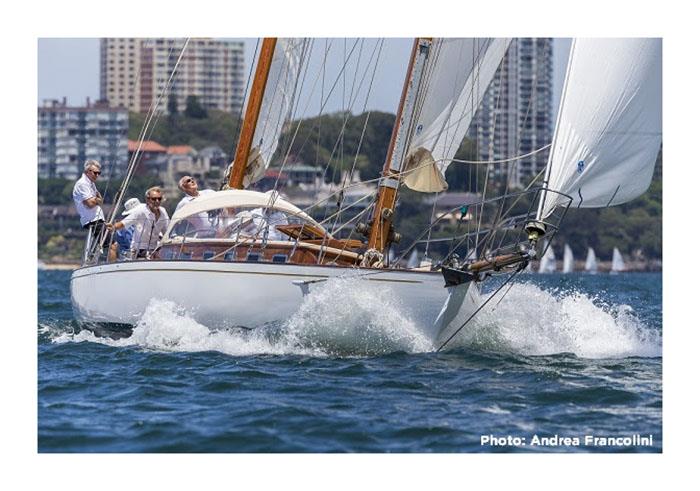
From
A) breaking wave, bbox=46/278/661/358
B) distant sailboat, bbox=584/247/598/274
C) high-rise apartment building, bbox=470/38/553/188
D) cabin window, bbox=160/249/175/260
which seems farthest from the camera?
distant sailboat, bbox=584/247/598/274

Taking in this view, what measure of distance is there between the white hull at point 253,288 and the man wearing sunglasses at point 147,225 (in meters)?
0.79

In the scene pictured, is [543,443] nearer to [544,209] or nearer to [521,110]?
[544,209]

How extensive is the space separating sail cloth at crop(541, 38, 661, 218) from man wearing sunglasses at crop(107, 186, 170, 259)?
195 inches

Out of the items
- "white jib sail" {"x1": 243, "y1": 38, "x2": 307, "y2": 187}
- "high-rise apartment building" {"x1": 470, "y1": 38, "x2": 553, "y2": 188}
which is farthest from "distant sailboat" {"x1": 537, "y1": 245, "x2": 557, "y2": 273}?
"white jib sail" {"x1": 243, "y1": 38, "x2": 307, "y2": 187}

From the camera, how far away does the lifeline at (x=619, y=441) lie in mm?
10297

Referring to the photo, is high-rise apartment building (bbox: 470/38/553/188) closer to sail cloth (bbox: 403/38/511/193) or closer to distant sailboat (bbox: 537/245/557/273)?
sail cloth (bbox: 403/38/511/193)

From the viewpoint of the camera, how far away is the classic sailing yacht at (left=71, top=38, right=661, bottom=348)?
13.3 metres

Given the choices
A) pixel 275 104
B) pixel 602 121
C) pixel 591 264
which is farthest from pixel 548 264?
pixel 602 121

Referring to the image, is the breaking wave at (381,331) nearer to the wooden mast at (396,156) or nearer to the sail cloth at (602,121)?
the wooden mast at (396,156)

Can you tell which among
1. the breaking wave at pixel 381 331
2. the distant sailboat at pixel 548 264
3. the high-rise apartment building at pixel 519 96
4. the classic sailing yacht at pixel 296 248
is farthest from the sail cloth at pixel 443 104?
the distant sailboat at pixel 548 264

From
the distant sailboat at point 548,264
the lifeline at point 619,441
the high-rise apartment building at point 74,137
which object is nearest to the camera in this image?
the lifeline at point 619,441

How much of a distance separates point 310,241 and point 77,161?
42.5 metres

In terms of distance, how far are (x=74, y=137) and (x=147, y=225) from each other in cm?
4118

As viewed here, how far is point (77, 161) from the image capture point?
186ft
